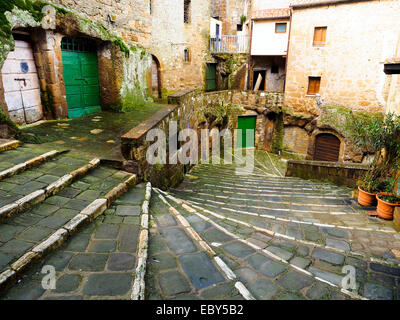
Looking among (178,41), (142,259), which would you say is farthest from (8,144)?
(178,41)

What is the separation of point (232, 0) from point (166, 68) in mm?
11714

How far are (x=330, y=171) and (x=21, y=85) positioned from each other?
8941mm

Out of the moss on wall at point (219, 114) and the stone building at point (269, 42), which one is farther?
the stone building at point (269, 42)

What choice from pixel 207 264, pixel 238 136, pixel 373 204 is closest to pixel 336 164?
pixel 373 204

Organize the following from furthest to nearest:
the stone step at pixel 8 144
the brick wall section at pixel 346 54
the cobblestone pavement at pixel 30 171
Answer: the brick wall section at pixel 346 54 → the stone step at pixel 8 144 → the cobblestone pavement at pixel 30 171

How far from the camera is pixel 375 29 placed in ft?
44.1

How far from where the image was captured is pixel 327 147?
15992 mm

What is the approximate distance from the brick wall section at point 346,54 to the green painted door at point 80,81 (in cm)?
1211

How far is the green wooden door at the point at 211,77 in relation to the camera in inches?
760

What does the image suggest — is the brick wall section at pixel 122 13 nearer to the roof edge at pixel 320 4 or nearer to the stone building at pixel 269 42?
the roof edge at pixel 320 4

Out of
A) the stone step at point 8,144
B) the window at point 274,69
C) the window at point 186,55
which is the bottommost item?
the stone step at point 8,144

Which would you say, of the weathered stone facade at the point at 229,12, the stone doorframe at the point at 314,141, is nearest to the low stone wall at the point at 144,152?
the stone doorframe at the point at 314,141

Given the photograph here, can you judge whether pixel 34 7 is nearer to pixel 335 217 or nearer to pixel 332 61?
pixel 335 217

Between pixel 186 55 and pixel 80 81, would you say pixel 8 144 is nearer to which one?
pixel 80 81
